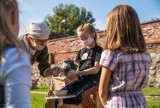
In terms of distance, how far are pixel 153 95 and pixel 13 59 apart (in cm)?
782

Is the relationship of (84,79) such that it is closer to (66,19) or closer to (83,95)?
(83,95)

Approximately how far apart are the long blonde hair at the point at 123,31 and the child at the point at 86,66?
56.3 inches

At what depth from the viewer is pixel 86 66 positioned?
14.3 ft

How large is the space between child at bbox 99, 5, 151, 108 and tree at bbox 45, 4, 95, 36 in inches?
2102

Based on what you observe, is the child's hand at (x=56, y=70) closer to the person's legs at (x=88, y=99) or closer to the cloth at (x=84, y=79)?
the cloth at (x=84, y=79)

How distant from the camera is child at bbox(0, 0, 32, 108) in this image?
122 cm

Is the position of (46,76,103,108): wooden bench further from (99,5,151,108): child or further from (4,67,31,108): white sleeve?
(4,67,31,108): white sleeve

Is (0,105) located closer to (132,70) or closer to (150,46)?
(132,70)

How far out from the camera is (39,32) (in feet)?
12.5

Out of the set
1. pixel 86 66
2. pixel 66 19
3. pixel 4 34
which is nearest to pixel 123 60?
pixel 4 34

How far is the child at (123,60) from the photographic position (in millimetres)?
2693

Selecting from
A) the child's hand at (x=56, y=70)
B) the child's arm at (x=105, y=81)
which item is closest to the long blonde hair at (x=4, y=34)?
the child's arm at (x=105, y=81)

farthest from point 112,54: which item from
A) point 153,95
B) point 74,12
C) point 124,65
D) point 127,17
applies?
point 74,12

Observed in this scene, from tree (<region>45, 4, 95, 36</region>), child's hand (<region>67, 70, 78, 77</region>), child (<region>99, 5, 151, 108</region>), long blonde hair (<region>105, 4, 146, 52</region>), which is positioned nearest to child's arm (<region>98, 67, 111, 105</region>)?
child (<region>99, 5, 151, 108</region>)
